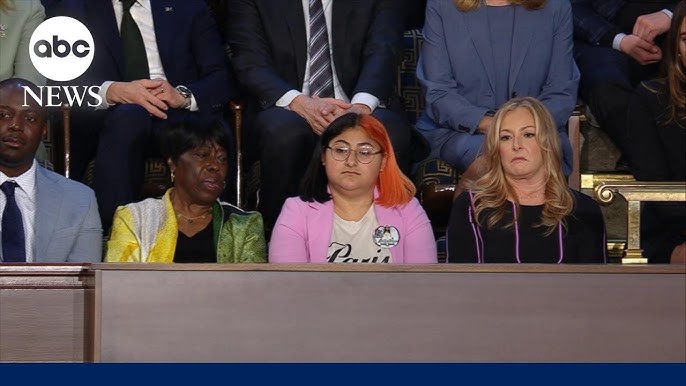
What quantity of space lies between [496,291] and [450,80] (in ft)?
4.16

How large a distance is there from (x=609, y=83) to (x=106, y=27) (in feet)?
4.62

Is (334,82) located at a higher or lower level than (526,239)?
higher

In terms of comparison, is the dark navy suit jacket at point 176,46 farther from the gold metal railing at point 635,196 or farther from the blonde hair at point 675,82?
the blonde hair at point 675,82

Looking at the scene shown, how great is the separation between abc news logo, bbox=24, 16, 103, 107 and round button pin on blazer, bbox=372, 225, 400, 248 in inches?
36.3

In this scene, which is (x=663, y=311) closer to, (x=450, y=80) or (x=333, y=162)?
(x=333, y=162)

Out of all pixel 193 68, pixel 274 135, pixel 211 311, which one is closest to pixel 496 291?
pixel 211 311

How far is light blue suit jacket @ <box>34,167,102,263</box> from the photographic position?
12.6 feet

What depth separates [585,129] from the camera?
175 inches

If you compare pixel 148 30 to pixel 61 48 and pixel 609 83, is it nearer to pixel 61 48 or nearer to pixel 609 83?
pixel 61 48

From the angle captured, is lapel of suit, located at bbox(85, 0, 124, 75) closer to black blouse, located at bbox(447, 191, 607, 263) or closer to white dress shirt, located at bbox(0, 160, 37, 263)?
white dress shirt, located at bbox(0, 160, 37, 263)

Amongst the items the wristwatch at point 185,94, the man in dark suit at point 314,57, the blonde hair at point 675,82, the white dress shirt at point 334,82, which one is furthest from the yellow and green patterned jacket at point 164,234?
the blonde hair at point 675,82

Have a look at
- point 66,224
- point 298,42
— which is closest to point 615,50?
point 298,42

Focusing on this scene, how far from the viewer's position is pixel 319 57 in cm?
439

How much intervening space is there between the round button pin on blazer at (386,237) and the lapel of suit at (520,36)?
726 mm
